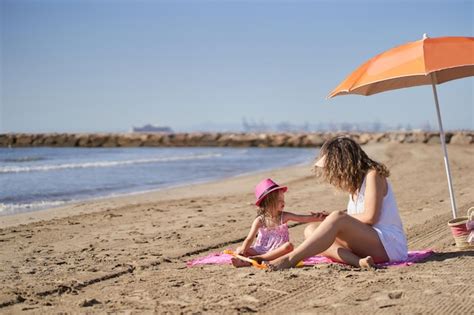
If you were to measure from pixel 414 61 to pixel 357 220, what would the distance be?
160 centimetres

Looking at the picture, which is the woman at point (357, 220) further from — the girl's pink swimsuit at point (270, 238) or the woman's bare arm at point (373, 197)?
the girl's pink swimsuit at point (270, 238)

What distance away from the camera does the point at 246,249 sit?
533 cm

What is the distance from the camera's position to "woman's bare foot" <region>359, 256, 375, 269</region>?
486cm

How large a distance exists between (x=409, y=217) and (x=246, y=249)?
3.43 m

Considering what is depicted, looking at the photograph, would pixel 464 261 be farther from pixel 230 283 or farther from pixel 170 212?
pixel 170 212

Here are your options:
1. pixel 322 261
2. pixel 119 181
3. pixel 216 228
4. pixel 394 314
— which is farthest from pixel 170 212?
pixel 119 181

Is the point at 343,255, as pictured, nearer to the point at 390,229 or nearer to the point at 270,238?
the point at 390,229

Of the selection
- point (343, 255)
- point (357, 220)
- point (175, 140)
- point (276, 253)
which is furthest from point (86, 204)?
point (175, 140)

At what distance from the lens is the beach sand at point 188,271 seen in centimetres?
401

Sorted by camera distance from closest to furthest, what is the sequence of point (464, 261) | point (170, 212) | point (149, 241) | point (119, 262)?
1. point (464, 261)
2. point (119, 262)
3. point (149, 241)
4. point (170, 212)

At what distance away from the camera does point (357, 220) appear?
192 inches

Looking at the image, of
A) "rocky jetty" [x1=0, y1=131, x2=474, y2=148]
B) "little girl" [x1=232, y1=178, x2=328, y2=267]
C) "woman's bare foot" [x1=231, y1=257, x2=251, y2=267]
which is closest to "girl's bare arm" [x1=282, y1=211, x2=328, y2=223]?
"little girl" [x1=232, y1=178, x2=328, y2=267]

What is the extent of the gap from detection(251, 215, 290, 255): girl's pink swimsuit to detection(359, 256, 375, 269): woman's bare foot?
0.78m

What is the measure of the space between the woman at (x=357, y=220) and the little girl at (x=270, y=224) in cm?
23
